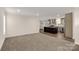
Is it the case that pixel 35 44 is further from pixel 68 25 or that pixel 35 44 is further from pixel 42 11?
pixel 68 25

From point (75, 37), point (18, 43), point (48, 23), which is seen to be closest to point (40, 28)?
point (48, 23)

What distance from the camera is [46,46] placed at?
6.31 feet

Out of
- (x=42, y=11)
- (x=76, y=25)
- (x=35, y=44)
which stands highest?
(x=42, y=11)

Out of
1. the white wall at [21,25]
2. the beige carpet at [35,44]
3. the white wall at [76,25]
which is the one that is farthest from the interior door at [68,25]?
the white wall at [21,25]

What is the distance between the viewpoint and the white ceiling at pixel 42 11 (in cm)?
191

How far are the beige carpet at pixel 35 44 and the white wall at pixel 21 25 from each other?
0.36 ft

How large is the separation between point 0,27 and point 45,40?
93 cm

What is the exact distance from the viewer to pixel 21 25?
1.99m

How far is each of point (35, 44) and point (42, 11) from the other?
26.8 inches

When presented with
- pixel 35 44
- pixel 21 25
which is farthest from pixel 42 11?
pixel 35 44

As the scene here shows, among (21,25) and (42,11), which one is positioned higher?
(42,11)
